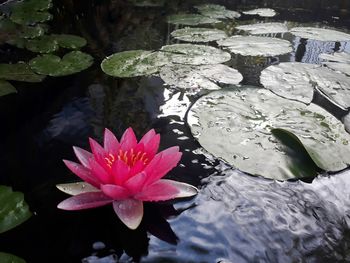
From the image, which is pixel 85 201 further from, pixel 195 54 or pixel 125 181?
pixel 195 54

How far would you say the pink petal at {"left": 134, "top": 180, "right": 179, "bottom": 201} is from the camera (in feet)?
3.13

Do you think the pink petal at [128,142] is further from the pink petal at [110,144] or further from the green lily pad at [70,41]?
the green lily pad at [70,41]

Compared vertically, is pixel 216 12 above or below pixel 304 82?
above

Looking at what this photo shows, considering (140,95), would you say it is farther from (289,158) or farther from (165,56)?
(289,158)

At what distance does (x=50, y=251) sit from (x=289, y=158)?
0.86 m

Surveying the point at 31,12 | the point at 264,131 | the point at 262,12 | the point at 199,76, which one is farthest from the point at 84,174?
the point at 262,12

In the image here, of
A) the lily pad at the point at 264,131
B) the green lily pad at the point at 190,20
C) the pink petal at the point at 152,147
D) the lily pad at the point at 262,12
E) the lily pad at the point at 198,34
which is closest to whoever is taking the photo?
the pink petal at the point at 152,147

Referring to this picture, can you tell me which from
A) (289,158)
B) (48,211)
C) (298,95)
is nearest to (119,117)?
(48,211)

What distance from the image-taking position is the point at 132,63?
206cm

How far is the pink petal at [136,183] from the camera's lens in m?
0.89

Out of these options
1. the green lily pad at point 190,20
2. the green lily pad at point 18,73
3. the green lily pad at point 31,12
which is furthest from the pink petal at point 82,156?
the green lily pad at point 190,20

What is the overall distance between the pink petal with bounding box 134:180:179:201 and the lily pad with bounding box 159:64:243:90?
35.0 inches

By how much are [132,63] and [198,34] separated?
2.81ft

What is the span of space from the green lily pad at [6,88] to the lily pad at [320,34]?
2195 mm
